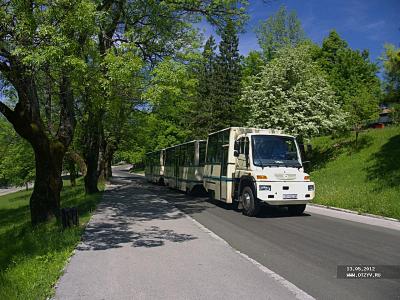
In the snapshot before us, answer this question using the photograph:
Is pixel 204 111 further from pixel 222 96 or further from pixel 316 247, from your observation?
pixel 316 247

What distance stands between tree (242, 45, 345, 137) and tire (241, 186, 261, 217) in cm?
1288

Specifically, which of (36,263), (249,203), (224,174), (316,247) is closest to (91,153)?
(224,174)

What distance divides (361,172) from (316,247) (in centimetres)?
1367

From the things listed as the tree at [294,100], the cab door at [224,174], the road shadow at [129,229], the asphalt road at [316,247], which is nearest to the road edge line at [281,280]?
the asphalt road at [316,247]

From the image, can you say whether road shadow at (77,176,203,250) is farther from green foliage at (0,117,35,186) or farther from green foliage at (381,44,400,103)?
green foliage at (0,117,35,186)

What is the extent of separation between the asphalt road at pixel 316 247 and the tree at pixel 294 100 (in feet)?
43.4

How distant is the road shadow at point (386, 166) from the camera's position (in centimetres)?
1734

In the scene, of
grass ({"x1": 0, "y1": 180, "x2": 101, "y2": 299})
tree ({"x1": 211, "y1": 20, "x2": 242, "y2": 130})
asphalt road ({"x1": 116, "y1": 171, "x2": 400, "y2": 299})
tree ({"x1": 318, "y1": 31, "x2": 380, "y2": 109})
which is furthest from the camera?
tree ({"x1": 211, "y1": 20, "x2": 242, "y2": 130})

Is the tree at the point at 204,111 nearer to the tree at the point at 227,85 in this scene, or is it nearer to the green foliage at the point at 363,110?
the tree at the point at 227,85

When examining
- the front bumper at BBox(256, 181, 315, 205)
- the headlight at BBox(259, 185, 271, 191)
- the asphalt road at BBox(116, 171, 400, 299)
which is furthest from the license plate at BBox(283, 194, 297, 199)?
the asphalt road at BBox(116, 171, 400, 299)

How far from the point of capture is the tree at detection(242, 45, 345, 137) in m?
26.6

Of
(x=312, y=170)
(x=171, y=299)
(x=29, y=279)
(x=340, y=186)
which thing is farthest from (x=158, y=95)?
(x=312, y=170)

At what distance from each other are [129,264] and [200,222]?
5.86 meters

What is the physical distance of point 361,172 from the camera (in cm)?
2102
